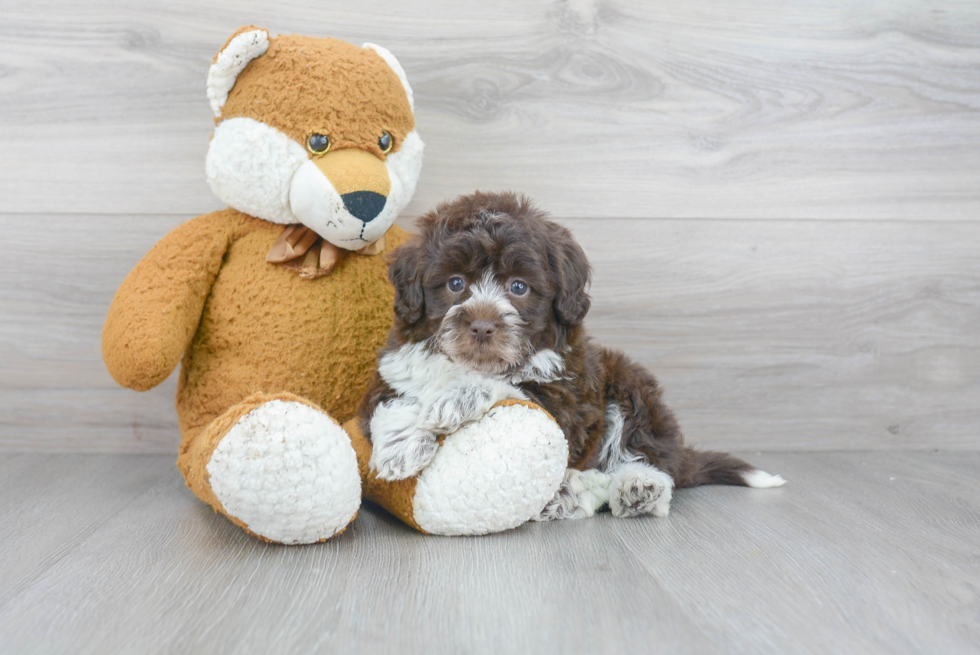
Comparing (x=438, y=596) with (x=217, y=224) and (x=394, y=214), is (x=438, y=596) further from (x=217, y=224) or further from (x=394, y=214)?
(x=217, y=224)

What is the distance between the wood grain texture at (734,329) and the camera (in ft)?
8.00

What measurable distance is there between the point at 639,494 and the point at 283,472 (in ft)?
2.83

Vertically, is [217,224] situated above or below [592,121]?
below

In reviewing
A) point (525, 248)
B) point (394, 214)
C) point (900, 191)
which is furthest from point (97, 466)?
point (900, 191)

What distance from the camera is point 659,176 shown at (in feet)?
8.23

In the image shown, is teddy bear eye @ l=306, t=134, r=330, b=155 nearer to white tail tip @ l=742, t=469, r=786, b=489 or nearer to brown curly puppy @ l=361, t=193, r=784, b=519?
brown curly puppy @ l=361, t=193, r=784, b=519

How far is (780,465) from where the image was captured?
246 cm

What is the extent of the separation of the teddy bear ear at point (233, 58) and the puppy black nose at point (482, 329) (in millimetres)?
918

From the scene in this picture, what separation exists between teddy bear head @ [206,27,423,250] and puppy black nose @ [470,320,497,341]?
47 cm

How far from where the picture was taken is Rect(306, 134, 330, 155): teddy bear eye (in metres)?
1.86

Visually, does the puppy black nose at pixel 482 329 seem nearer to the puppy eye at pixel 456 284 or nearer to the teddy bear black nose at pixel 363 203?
the puppy eye at pixel 456 284

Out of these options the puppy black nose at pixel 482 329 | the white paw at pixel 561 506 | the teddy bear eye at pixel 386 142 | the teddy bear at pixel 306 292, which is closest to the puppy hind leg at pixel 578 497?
the white paw at pixel 561 506

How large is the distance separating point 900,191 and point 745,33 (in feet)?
2.51

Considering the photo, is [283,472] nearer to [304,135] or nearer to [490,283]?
[490,283]
